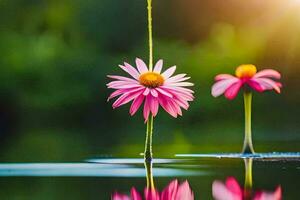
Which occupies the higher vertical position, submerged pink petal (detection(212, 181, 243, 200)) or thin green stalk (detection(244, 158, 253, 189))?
thin green stalk (detection(244, 158, 253, 189))

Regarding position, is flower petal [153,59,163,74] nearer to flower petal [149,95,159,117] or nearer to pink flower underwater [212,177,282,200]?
flower petal [149,95,159,117]

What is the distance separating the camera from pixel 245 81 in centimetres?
141

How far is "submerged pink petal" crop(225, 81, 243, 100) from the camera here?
55.8 inches

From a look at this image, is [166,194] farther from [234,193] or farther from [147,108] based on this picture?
[147,108]

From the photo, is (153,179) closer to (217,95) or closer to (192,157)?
(192,157)

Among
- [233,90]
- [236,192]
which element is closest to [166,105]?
[233,90]

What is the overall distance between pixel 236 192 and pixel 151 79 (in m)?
0.37

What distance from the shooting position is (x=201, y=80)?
1.47m

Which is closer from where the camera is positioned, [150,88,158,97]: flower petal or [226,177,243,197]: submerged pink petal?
[226,177,243,197]: submerged pink petal

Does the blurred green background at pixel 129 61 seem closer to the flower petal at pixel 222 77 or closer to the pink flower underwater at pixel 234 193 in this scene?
the flower petal at pixel 222 77

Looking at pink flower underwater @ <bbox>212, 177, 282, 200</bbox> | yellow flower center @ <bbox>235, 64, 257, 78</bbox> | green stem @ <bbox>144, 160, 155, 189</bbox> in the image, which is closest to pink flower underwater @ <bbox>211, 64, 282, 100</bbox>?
yellow flower center @ <bbox>235, 64, 257, 78</bbox>

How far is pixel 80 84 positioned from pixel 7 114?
0.60 feet

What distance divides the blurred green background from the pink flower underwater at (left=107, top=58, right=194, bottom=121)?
0.18 feet

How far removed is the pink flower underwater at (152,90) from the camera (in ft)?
4.36
